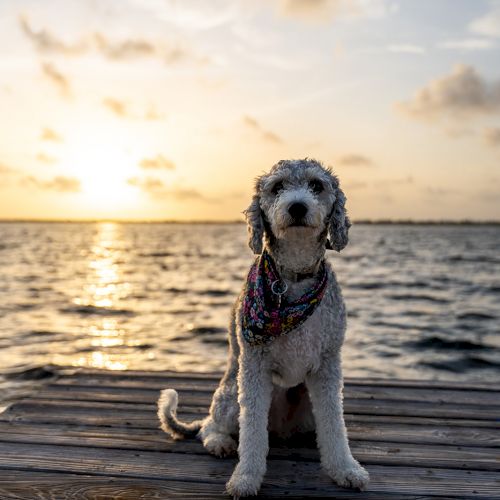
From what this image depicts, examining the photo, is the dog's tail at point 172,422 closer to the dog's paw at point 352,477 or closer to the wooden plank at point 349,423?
the wooden plank at point 349,423

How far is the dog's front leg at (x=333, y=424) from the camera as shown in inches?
163

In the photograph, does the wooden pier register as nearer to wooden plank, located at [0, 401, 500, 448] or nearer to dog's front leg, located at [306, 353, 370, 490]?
wooden plank, located at [0, 401, 500, 448]

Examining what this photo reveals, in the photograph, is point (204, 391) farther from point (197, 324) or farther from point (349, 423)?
point (197, 324)

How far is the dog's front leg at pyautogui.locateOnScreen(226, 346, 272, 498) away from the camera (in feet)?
13.4

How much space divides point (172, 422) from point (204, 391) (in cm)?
155

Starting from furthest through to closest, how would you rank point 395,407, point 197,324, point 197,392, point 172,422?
point 197,324 < point 197,392 < point 395,407 < point 172,422

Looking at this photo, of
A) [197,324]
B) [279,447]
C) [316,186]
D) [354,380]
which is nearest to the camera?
[316,186]

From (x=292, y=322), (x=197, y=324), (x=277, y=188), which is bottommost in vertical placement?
(x=197, y=324)

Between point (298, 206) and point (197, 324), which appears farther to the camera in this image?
point (197, 324)

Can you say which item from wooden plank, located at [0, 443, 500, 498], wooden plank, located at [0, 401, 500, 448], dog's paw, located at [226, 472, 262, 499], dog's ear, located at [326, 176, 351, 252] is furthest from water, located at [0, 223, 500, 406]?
dog's ear, located at [326, 176, 351, 252]

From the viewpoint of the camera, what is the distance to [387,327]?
53.0ft

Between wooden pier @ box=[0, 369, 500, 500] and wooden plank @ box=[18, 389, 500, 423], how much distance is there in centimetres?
1

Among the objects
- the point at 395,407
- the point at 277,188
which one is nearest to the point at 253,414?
the point at 277,188

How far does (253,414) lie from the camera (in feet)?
13.4
